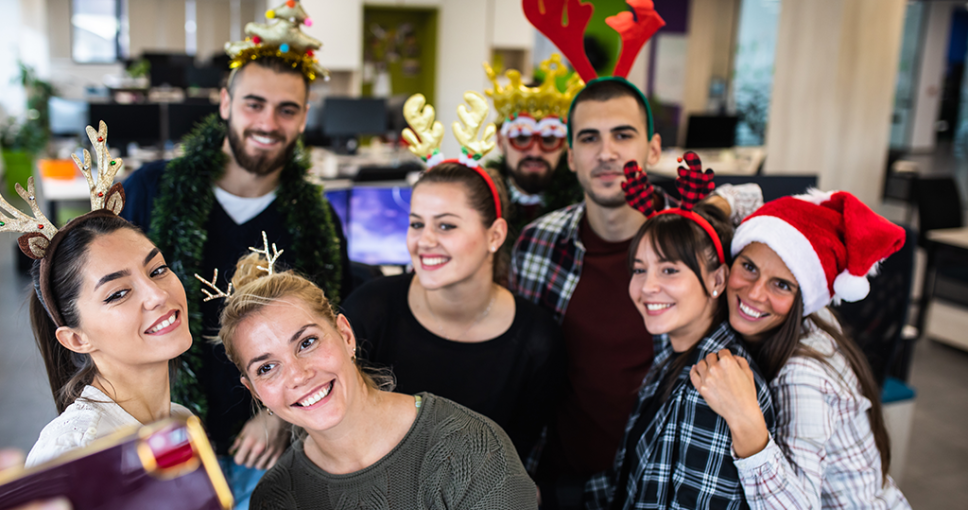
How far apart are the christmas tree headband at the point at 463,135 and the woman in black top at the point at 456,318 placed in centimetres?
4

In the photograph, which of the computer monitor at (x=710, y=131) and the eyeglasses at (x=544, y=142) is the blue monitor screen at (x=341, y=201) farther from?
the computer monitor at (x=710, y=131)

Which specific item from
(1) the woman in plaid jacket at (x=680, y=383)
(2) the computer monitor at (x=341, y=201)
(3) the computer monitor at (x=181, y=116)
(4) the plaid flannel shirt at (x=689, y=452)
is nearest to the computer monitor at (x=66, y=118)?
(3) the computer monitor at (x=181, y=116)

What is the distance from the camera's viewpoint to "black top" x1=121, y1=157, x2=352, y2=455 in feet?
7.21

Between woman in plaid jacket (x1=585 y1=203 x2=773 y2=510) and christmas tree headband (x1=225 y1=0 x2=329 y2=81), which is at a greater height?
christmas tree headband (x1=225 y1=0 x2=329 y2=81)

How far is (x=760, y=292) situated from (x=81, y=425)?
1.49 m

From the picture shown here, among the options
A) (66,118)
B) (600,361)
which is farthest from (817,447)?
(66,118)

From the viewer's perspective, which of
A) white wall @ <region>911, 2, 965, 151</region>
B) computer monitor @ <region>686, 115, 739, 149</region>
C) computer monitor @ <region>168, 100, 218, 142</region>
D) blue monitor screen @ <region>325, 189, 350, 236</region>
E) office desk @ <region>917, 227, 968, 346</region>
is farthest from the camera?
white wall @ <region>911, 2, 965, 151</region>

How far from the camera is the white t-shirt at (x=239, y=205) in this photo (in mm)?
2346

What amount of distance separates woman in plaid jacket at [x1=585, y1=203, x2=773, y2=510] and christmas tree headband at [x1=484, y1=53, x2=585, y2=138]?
1369mm

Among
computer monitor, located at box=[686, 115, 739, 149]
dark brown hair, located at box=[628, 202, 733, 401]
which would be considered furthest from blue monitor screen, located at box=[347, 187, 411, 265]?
computer monitor, located at box=[686, 115, 739, 149]

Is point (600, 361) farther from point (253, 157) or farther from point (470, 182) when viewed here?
point (253, 157)

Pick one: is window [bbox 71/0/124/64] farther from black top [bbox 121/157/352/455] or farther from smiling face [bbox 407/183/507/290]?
smiling face [bbox 407/183/507/290]

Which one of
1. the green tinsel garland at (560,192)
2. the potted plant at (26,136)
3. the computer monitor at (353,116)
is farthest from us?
the potted plant at (26,136)

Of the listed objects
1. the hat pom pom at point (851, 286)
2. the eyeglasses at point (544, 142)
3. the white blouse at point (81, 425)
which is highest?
the eyeglasses at point (544, 142)
